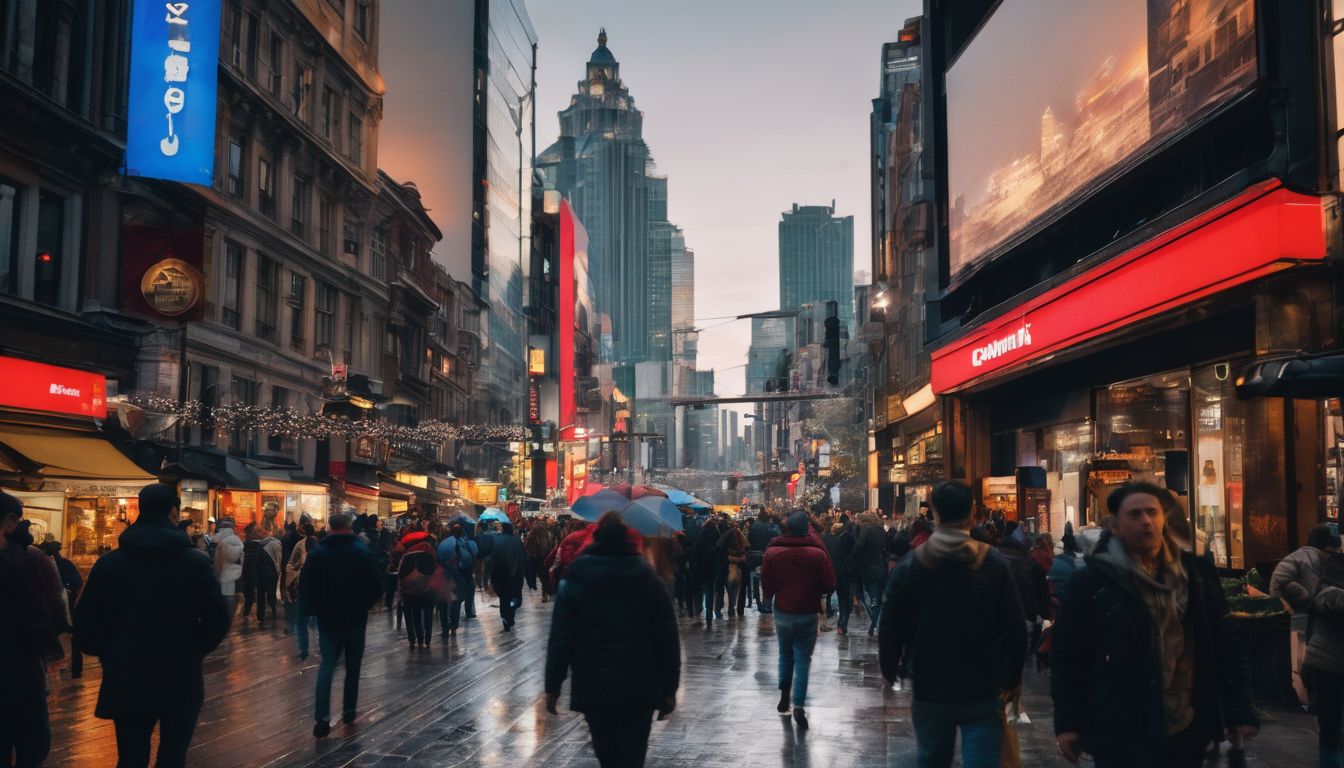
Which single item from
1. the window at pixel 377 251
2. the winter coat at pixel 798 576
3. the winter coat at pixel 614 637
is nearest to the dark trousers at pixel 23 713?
the winter coat at pixel 614 637

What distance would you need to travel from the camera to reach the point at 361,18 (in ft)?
151

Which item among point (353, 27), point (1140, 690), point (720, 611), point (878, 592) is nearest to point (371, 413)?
point (353, 27)

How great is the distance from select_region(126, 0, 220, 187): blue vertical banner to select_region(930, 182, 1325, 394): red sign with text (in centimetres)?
1744

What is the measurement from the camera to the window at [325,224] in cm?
4050

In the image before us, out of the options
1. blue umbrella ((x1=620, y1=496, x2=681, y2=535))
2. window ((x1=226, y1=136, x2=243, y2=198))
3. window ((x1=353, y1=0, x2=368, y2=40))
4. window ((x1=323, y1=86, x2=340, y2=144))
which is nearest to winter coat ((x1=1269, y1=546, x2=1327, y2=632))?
blue umbrella ((x1=620, y1=496, x2=681, y2=535))

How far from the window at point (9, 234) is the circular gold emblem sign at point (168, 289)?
126 inches

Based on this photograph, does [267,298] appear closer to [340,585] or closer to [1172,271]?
[340,585]

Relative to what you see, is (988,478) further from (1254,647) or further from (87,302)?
(87,302)

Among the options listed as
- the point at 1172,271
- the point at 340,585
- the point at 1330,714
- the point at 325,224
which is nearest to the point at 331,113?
the point at 325,224

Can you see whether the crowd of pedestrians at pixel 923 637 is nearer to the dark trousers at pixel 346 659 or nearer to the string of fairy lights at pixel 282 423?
the dark trousers at pixel 346 659

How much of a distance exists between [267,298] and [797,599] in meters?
27.8

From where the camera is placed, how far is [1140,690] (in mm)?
4945

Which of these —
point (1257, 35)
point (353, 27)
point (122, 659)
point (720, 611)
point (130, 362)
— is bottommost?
point (720, 611)

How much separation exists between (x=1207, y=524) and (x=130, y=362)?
21.3 m
